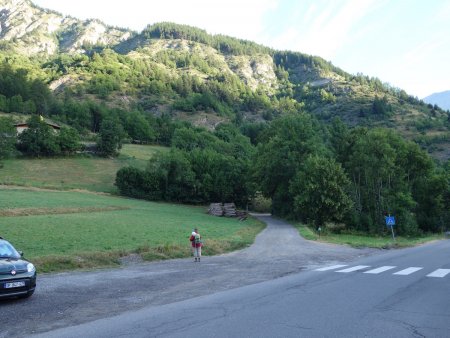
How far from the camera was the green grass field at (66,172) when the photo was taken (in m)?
67.4

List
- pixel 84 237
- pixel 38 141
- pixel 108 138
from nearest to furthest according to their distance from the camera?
pixel 84 237 < pixel 38 141 < pixel 108 138

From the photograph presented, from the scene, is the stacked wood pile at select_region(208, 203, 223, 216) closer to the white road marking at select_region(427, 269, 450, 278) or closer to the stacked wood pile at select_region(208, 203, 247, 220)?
the stacked wood pile at select_region(208, 203, 247, 220)

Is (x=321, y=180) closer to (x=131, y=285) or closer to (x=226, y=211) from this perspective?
(x=226, y=211)

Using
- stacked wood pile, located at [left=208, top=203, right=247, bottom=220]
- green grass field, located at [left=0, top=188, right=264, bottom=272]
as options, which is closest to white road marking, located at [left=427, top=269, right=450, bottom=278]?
green grass field, located at [left=0, top=188, right=264, bottom=272]

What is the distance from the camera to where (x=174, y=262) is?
2077cm

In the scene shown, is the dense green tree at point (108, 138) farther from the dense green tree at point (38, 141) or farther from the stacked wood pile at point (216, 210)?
the stacked wood pile at point (216, 210)

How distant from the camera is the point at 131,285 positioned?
44.7ft

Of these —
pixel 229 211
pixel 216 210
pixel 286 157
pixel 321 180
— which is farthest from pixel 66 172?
pixel 321 180

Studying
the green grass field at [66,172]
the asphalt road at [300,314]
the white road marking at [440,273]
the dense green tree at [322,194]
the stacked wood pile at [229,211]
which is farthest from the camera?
the green grass field at [66,172]

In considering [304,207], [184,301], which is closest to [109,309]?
[184,301]

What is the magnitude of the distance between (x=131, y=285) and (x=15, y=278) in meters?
4.04

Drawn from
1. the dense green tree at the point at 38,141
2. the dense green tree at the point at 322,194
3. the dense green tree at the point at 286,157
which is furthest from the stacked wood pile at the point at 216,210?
the dense green tree at the point at 38,141

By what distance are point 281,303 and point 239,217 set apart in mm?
47683

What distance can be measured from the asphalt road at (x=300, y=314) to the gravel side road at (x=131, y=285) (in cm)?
76
